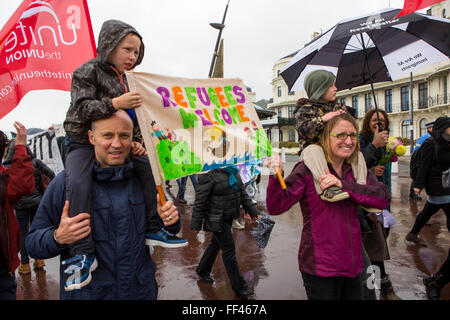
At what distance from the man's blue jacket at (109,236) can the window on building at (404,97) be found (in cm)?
4667

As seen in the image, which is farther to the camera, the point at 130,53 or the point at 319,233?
the point at 319,233

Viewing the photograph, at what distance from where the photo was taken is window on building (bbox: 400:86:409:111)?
40719 millimetres

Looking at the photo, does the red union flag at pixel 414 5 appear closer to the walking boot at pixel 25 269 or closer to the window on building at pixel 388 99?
the walking boot at pixel 25 269

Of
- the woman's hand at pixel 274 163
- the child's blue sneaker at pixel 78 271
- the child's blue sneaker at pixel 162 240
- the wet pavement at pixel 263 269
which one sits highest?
the woman's hand at pixel 274 163

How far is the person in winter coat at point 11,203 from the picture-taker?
231 centimetres

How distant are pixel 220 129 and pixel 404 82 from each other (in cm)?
4613

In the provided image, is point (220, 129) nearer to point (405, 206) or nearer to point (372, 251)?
point (372, 251)

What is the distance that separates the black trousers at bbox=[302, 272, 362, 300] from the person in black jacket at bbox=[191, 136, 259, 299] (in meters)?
1.43

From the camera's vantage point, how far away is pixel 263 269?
439 cm

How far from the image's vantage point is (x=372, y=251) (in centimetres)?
312

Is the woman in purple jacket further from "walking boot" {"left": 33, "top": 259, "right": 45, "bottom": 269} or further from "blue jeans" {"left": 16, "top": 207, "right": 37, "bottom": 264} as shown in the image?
"walking boot" {"left": 33, "top": 259, "right": 45, "bottom": 269}

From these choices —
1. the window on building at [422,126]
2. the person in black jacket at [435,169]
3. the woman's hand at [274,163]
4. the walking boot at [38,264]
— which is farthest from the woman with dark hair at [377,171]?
the window on building at [422,126]

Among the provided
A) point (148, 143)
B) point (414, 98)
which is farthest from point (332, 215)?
point (414, 98)
